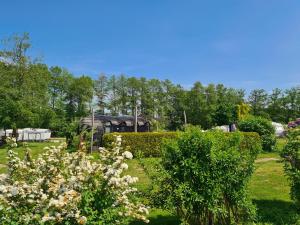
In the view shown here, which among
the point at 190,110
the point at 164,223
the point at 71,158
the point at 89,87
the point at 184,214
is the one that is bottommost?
the point at 164,223

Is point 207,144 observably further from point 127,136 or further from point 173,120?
point 173,120

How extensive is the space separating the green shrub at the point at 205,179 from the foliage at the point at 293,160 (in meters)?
1.30

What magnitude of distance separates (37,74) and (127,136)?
1766 cm

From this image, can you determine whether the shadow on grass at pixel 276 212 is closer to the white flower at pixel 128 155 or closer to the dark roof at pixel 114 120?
the white flower at pixel 128 155

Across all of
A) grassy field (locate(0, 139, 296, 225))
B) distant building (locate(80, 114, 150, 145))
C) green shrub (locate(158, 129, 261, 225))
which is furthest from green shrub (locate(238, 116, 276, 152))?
green shrub (locate(158, 129, 261, 225))

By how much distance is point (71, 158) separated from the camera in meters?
3.46

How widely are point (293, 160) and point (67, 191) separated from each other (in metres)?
4.46

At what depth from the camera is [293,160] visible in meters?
5.49

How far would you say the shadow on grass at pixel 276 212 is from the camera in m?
5.20

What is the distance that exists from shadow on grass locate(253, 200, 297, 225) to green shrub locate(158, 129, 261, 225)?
964 millimetres

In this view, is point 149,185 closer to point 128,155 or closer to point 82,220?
point 128,155

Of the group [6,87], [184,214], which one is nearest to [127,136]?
[184,214]

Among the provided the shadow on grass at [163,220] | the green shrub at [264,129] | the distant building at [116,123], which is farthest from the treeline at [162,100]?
the shadow on grass at [163,220]

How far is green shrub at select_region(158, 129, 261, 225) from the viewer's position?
161 inches
